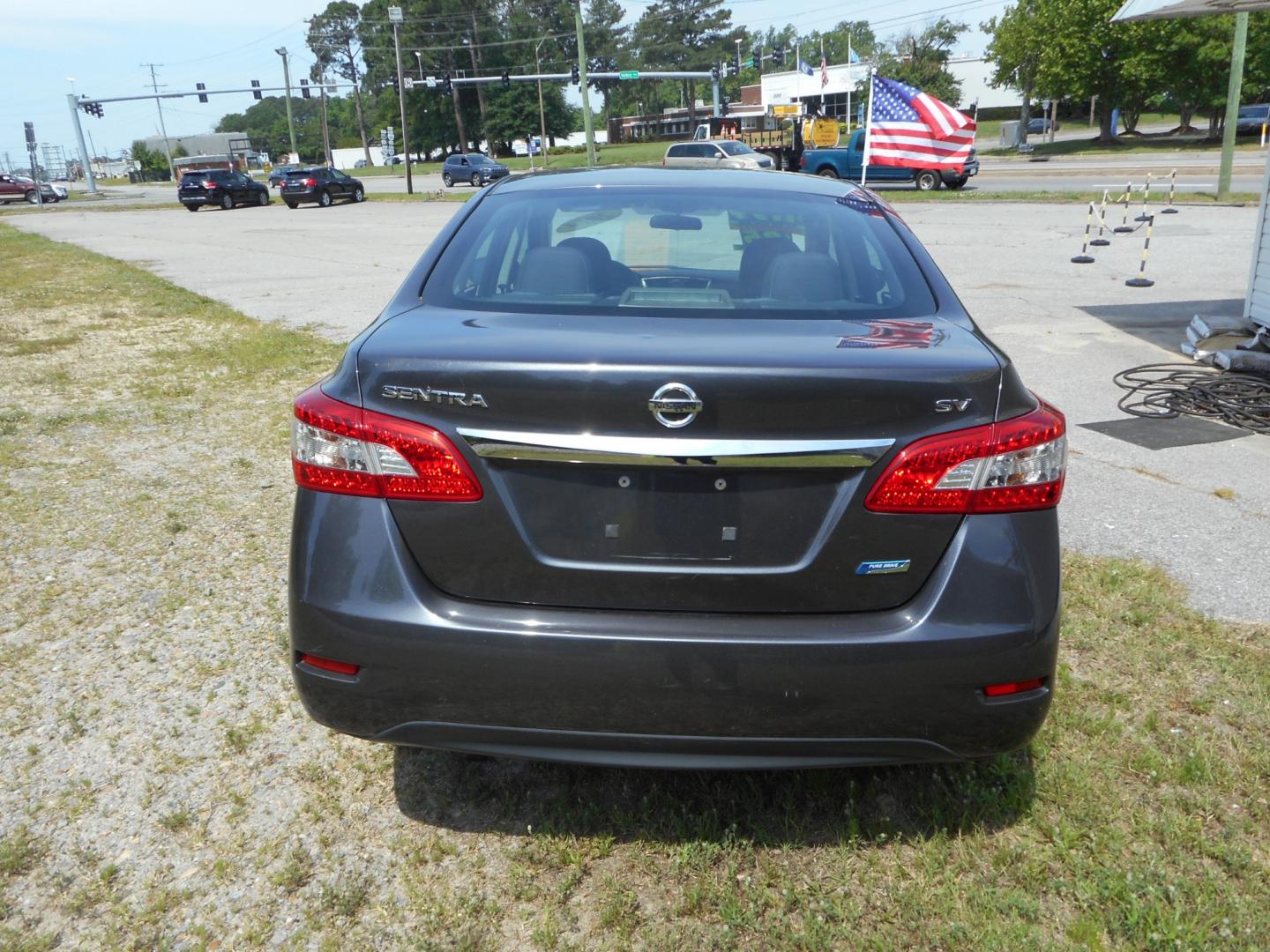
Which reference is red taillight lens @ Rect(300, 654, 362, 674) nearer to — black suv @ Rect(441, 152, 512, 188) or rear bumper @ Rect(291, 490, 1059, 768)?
rear bumper @ Rect(291, 490, 1059, 768)

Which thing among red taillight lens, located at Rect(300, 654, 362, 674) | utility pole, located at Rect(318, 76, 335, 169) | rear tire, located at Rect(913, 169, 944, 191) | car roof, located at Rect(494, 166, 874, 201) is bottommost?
rear tire, located at Rect(913, 169, 944, 191)

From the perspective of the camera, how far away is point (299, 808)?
2947 mm

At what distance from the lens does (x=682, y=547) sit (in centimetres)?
231

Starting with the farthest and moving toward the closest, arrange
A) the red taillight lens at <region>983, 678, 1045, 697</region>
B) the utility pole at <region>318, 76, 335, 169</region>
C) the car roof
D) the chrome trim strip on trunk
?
the utility pole at <region>318, 76, 335, 169</region>, the car roof, the red taillight lens at <region>983, 678, 1045, 697</region>, the chrome trim strip on trunk

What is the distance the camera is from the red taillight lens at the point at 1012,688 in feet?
7.77

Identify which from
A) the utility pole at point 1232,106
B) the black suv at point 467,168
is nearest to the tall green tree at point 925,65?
the black suv at point 467,168

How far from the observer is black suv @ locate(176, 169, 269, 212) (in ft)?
141

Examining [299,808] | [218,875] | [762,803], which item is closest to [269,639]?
[299,808]

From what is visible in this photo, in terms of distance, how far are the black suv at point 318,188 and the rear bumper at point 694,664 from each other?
136ft

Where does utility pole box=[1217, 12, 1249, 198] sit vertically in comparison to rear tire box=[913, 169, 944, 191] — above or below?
above

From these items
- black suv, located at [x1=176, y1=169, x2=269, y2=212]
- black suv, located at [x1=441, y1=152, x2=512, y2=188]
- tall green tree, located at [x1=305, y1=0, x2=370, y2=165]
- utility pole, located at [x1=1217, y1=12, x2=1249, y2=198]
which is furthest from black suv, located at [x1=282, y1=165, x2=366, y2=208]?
tall green tree, located at [x1=305, y1=0, x2=370, y2=165]

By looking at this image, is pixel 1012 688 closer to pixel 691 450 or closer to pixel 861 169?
pixel 691 450

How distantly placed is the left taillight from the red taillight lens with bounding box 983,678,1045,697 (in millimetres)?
1234

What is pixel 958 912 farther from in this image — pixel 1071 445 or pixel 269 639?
pixel 1071 445
